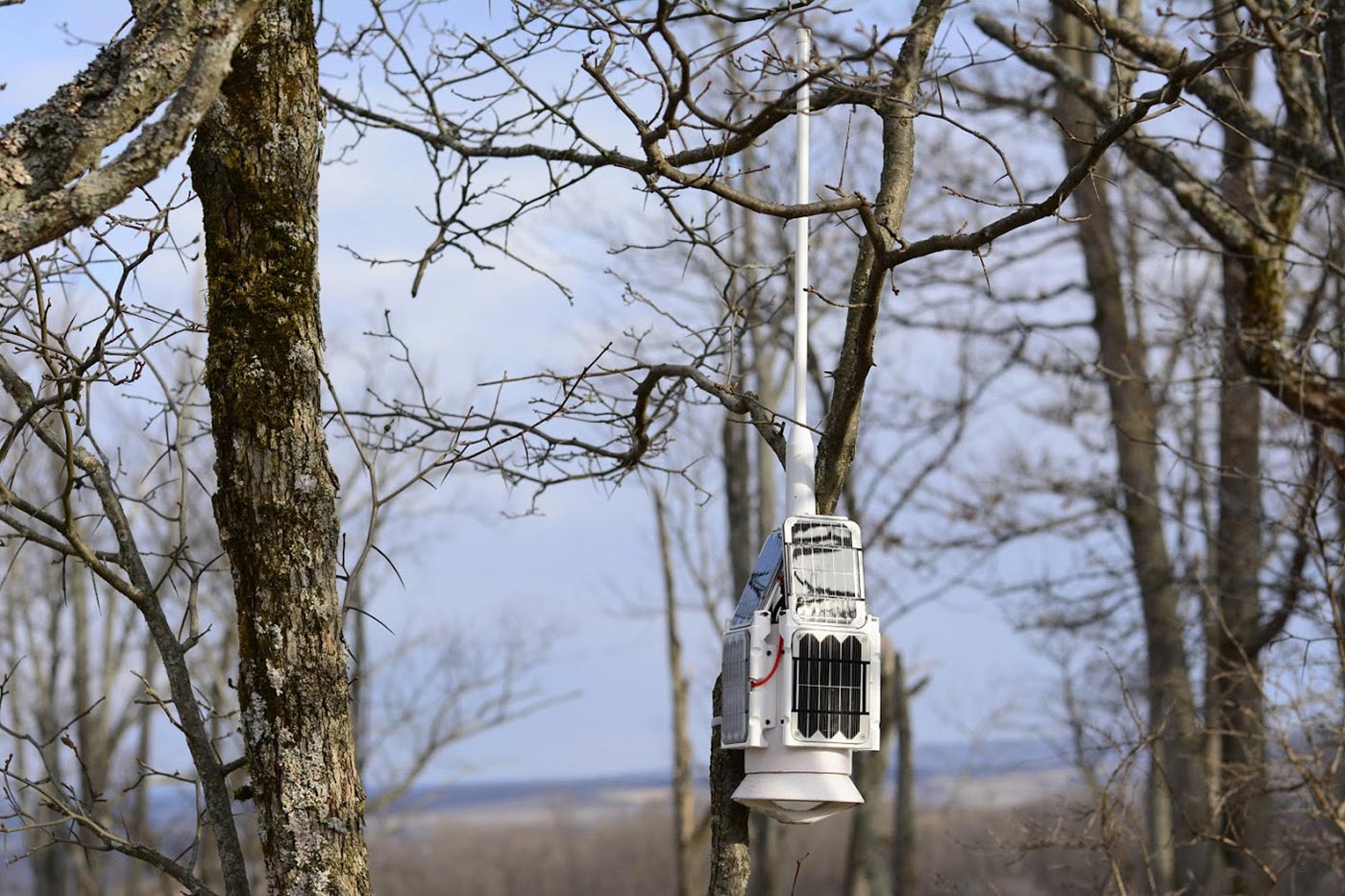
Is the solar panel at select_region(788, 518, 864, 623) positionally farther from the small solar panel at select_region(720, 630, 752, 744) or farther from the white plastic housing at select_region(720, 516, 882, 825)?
the small solar panel at select_region(720, 630, 752, 744)

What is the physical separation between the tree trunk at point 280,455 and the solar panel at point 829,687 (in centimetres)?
104

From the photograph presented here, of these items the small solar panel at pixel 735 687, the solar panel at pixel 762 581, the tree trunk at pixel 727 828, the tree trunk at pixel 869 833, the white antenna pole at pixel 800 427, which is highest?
the white antenna pole at pixel 800 427

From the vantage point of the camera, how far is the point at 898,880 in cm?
1205

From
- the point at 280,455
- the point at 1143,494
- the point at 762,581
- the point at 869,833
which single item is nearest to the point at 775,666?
the point at 762,581

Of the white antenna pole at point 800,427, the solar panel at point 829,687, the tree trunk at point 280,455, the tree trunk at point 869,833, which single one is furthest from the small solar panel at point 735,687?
the tree trunk at point 869,833

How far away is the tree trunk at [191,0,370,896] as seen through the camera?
3082 mm

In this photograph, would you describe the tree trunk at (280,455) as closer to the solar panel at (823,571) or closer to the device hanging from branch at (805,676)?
the device hanging from branch at (805,676)

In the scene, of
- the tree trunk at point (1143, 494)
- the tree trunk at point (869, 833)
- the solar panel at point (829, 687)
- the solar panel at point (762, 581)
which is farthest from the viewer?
the tree trunk at point (869, 833)

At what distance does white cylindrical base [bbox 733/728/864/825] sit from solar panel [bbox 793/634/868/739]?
0.05 metres

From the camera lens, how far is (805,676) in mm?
→ 3057

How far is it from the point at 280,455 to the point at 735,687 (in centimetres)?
118

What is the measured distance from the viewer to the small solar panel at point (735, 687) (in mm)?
3086

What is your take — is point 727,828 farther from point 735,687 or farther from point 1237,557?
point 1237,557

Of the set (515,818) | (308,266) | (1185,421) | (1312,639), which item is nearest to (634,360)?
(308,266)
